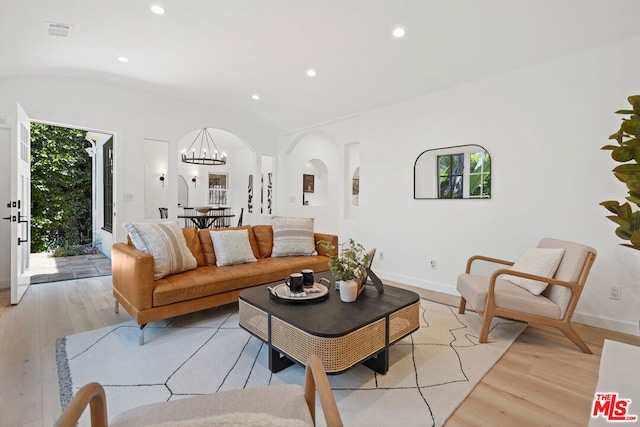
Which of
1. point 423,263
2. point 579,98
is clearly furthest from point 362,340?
Result: point 579,98

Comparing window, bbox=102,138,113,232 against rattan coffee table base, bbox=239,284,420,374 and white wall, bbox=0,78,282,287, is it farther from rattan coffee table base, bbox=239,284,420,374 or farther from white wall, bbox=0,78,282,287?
rattan coffee table base, bbox=239,284,420,374

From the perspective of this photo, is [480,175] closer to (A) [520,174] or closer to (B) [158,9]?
(A) [520,174]

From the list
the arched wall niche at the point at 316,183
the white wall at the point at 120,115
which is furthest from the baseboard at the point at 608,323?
the white wall at the point at 120,115

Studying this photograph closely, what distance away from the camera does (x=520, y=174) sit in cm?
341

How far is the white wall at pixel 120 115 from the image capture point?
401 centimetres

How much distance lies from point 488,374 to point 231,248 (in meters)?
2.52

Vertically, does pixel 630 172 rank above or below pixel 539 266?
above

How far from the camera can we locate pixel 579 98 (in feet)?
9.96

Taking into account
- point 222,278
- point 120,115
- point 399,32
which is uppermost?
point 399,32

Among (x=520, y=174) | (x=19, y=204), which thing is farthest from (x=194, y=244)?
(x=520, y=174)

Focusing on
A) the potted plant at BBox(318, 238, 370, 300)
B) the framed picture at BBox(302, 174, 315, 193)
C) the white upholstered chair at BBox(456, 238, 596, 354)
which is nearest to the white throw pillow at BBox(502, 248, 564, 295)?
the white upholstered chair at BBox(456, 238, 596, 354)

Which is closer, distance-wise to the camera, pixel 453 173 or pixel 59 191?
pixel 453 173

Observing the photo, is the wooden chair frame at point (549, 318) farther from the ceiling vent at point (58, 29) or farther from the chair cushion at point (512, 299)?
the ceiling vent at point (58, 29)

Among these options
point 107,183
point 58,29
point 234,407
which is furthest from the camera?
point 107,183
